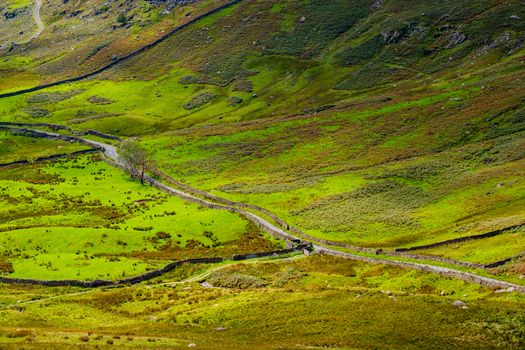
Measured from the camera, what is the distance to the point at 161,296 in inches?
2448

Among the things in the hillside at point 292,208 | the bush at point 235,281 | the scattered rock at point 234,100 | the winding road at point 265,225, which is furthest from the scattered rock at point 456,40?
the bush at point 235,281

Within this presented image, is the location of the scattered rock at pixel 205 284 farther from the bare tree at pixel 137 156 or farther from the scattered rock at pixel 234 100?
the scattered rock at pixel 234 100

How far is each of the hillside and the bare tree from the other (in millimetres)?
1217

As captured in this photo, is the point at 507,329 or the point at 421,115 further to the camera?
the point at 421,115

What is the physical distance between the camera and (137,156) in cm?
14175

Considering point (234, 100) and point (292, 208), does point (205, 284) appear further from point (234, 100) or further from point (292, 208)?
point (234, 100)

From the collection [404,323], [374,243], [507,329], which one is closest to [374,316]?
[404,323]

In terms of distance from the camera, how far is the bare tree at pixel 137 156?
135 metres

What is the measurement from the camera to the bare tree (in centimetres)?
13514

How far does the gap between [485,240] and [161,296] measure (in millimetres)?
42141

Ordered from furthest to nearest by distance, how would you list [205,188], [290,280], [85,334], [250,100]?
[250,100] < [205,188] < [290,280] < [85,334]

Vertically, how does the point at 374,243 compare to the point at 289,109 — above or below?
below

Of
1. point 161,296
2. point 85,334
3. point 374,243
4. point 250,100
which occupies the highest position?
point 250,100

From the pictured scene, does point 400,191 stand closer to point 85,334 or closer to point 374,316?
point 374,316
